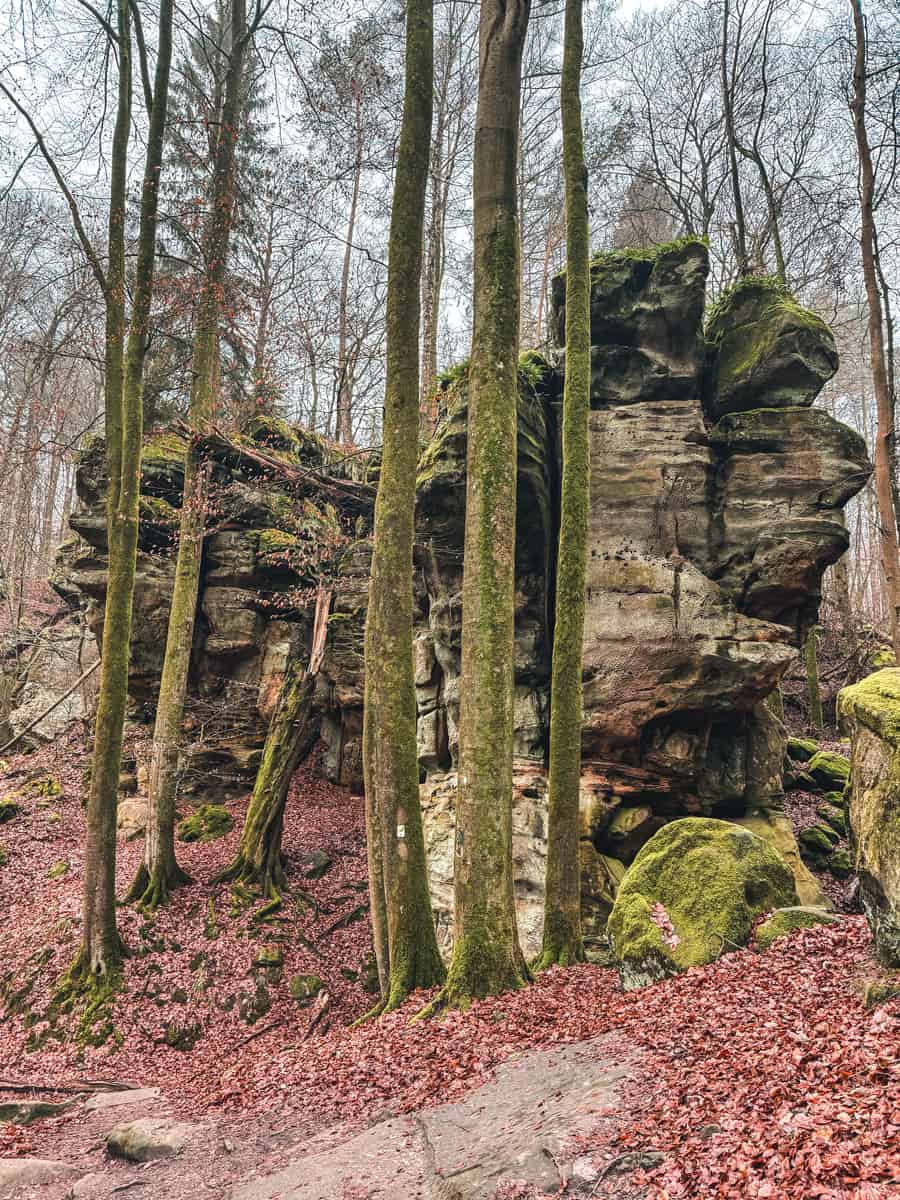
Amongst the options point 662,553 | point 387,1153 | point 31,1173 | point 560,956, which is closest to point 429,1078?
point 387,1153

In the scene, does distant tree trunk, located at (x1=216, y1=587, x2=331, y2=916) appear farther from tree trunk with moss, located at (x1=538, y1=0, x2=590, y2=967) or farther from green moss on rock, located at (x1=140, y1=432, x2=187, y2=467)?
green moss on rock, located at (x1=140, y1=432, x2=187, y2=467)

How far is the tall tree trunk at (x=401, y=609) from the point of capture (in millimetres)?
7551

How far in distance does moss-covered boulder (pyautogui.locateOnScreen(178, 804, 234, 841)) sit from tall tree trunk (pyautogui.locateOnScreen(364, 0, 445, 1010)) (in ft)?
23.3

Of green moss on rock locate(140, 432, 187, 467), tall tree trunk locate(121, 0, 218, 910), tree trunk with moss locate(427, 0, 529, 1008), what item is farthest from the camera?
green moss on rock locate(140, 432, 187, 467)

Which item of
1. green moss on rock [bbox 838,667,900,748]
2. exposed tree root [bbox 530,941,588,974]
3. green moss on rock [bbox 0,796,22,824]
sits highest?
green moss on rock [bbox 838,667,900,748]

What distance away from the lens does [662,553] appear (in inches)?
490

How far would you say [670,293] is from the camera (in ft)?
42.4

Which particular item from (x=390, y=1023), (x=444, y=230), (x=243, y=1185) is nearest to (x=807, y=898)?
(x=390, y=1023)

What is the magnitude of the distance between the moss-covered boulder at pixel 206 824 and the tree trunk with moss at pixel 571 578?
27.1 ft

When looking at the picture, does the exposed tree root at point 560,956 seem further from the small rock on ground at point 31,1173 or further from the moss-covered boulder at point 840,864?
the moss-covered boulder at point 840,864

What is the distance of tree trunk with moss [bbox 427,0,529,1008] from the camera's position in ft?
22.5

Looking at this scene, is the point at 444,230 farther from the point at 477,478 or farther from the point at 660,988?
the point at 660,988

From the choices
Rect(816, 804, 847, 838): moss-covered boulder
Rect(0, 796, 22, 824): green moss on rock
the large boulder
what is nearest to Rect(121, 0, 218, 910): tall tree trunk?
Rect(0, 796, 22, 824): green moss on rock

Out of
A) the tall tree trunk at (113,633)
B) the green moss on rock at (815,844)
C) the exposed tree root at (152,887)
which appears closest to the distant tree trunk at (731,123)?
the green moss on rock at (815,844)
